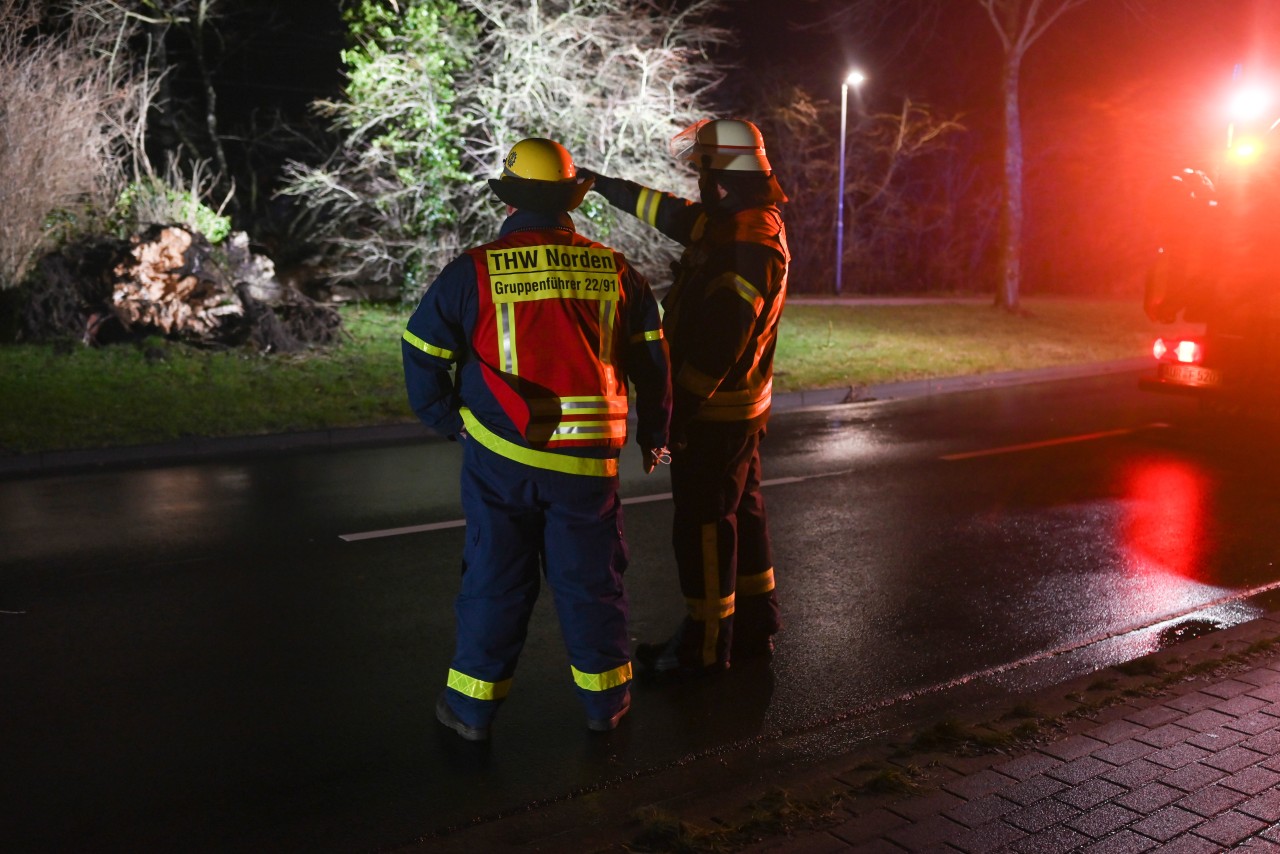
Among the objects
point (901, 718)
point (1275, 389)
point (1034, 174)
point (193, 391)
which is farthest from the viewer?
point (1034, 174)

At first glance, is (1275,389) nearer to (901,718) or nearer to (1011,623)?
(1011,623)

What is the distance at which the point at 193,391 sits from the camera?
11.4 metres

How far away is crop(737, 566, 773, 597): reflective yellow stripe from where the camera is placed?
4.73 metres

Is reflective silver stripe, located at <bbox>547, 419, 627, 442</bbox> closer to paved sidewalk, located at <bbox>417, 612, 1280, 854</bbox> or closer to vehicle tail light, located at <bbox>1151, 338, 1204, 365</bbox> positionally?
paved sidewalk, located at <bbox>417, 612, 1280, 854</bbox>

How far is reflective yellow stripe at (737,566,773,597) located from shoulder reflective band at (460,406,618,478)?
3.76 feet

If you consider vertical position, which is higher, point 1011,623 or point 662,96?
point 662,96

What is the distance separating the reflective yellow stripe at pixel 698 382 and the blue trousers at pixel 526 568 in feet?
1.84

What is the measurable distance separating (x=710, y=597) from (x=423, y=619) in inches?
61.8

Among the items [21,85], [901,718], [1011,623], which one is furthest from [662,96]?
[901,718]

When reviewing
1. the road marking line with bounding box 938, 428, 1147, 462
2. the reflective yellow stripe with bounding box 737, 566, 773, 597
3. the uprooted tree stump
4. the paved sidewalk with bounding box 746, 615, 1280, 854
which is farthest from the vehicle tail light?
the uprooted tree stump

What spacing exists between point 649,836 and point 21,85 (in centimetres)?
1453

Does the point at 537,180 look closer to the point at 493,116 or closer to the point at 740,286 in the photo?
the point at 740,286

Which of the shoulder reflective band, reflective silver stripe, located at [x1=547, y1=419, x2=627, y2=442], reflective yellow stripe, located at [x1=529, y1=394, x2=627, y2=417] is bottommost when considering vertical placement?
the shoulder reflective band

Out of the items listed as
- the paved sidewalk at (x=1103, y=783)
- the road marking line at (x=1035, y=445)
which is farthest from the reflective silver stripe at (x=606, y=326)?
the road marking line at (x=1035, y=445)
